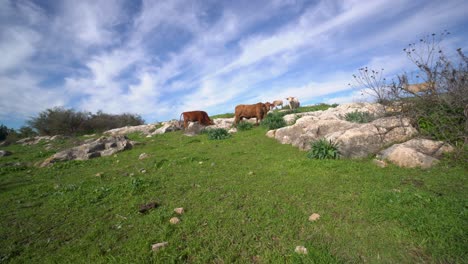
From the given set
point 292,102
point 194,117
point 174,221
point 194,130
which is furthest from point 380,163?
point 292,102

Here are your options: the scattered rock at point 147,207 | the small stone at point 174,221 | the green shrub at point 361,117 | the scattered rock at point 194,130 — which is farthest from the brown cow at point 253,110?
the small stone at point 174,221

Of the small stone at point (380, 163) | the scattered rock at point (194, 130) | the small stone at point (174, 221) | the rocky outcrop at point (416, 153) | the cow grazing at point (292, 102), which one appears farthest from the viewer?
the cow grazing at point (292, 102)

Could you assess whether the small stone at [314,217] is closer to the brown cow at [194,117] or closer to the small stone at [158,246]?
the small stone at [158,246]

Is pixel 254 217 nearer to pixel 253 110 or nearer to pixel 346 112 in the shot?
pixel 346 112

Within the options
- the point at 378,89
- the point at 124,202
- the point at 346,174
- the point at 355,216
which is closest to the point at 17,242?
the point at 124,202

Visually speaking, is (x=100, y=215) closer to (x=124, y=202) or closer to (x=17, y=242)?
(x=124, y=202)

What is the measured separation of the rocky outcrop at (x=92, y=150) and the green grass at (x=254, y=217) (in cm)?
369

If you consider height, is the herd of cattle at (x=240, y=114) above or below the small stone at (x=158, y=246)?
above

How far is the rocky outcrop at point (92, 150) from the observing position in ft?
31.5

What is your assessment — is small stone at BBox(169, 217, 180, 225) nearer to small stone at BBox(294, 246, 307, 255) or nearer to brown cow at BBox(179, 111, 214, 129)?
small stone at BBox(294, 246, 307, 255)

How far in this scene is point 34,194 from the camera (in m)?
5.39

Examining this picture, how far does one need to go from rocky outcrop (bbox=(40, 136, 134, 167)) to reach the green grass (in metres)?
3.69

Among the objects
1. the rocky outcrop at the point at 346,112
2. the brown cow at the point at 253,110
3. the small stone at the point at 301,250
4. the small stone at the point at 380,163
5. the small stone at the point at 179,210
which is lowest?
the small stone at the point at 380,163


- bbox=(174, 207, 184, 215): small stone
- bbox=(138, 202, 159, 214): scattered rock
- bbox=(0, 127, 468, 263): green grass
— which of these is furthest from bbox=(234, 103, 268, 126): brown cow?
bbox=(174, 207, 184, 215): small stone
